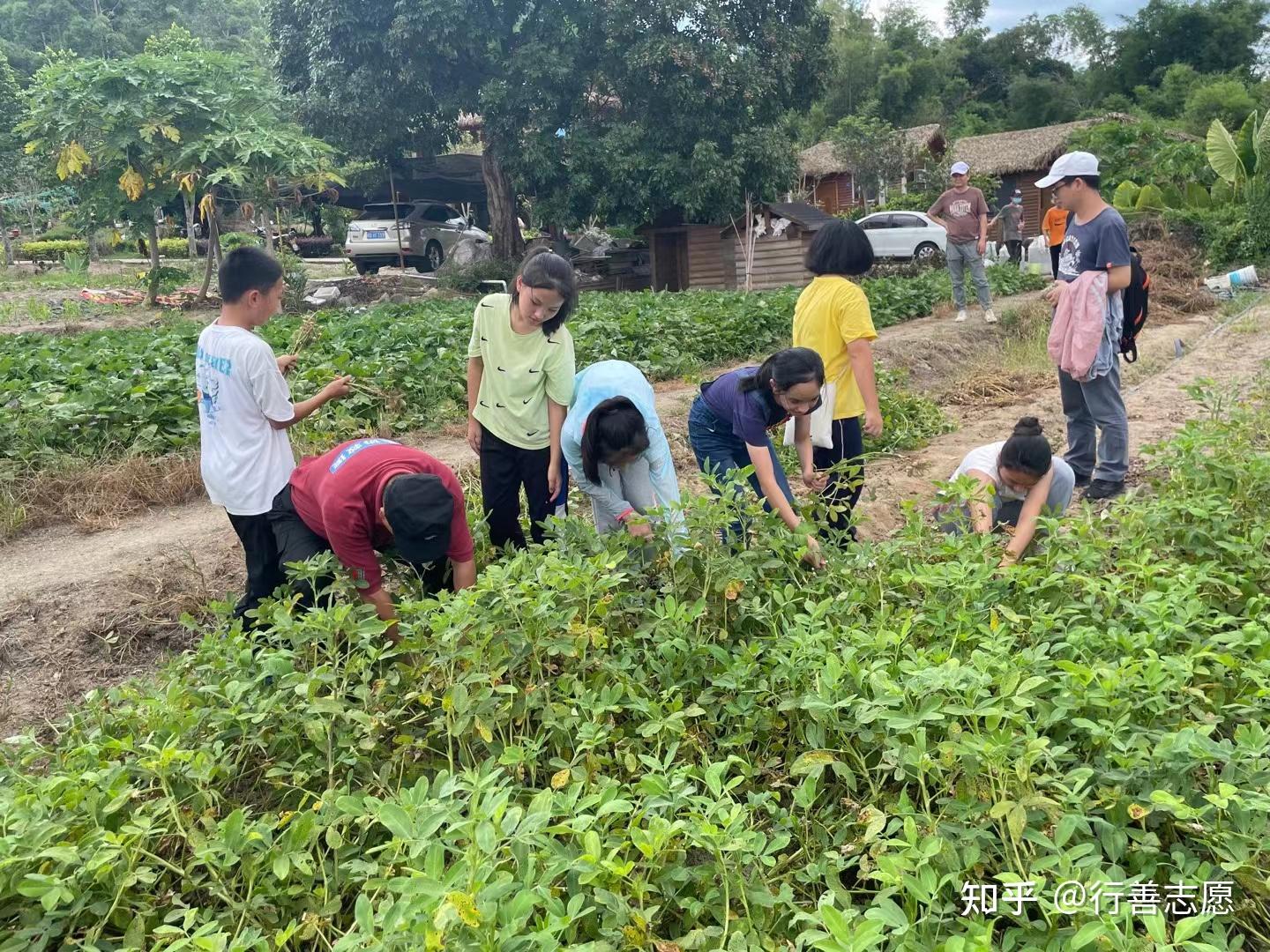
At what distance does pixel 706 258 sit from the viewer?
1941 cm

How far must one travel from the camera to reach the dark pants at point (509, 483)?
3836 mm

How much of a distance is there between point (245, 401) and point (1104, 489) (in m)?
3.96

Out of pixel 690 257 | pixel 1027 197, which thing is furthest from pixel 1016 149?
pixel 690 257

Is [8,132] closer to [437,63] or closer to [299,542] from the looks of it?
[437,63]

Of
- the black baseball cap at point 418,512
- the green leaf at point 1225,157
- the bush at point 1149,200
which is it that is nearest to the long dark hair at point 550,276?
the black baseball cap at point 418,512

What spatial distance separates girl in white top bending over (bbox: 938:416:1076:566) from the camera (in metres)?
3.29

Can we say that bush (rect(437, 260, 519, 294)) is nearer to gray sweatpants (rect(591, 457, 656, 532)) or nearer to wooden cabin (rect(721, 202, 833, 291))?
wooden cabin (rect(721, 202, 833, 291))

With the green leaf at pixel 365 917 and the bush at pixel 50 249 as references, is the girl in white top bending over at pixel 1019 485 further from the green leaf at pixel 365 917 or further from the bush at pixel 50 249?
the bush at pixel 50 249

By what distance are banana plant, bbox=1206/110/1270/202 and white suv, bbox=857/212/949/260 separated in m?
5.23

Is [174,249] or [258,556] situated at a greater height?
[174,249]

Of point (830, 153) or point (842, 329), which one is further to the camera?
point (830, 153)

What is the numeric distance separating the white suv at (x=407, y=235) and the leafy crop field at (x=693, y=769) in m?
17.8

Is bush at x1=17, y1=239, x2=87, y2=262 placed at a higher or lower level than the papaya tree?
lower

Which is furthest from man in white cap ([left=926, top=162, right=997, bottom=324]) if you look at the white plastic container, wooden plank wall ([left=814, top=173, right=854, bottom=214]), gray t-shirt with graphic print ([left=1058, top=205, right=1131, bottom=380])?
wooden plank wall ([left=814, top=173, right=854, bottom=214])
